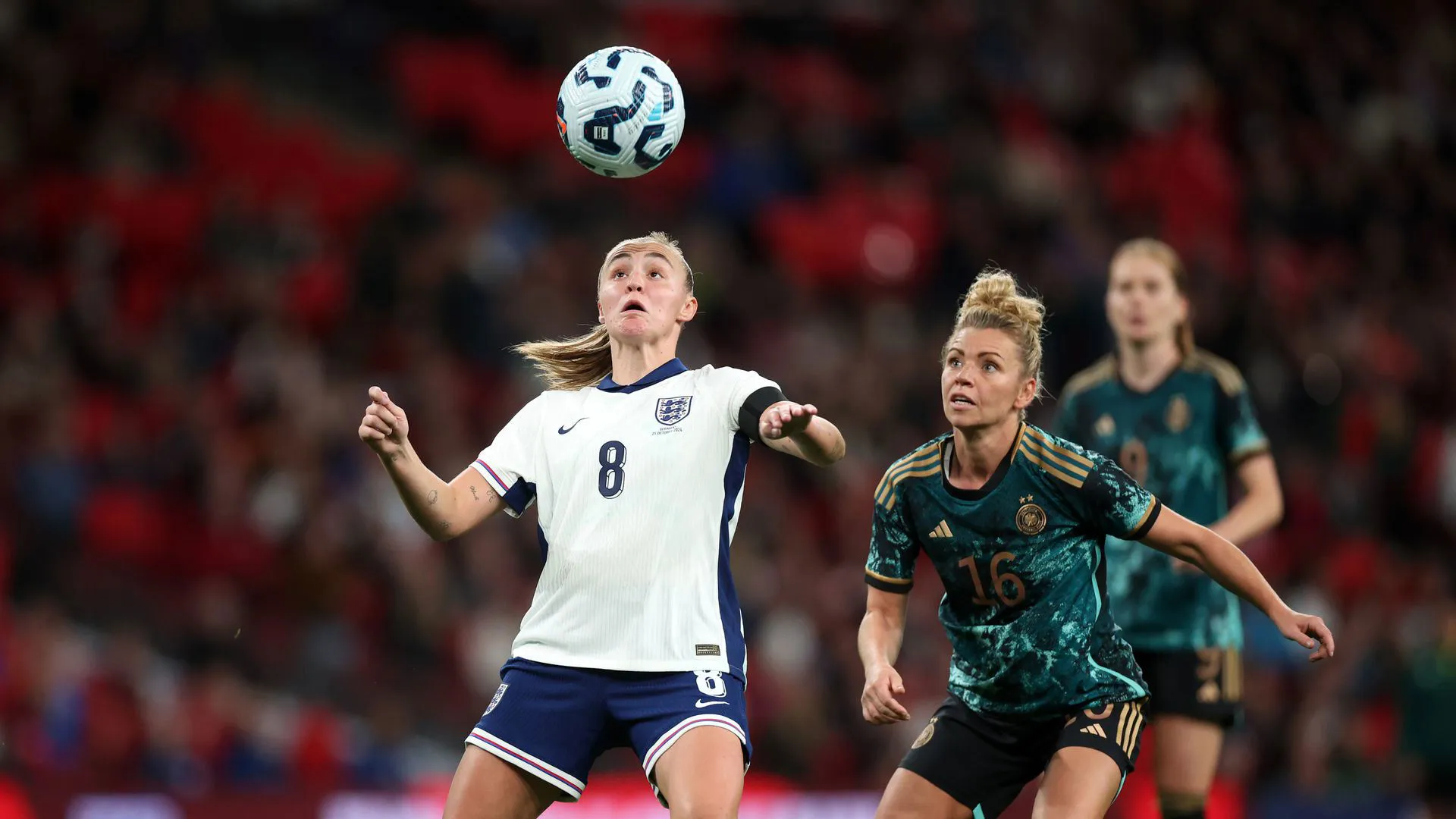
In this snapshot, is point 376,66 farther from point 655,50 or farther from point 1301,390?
point 1301,390

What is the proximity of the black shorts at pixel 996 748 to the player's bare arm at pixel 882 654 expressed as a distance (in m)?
0.22

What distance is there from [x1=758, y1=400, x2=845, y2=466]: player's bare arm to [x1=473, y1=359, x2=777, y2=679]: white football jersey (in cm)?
27

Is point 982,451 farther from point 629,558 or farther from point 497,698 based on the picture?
point 497,698

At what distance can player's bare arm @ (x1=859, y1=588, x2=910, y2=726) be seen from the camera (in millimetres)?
4566

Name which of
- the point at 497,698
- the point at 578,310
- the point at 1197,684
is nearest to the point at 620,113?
the point at 497,698

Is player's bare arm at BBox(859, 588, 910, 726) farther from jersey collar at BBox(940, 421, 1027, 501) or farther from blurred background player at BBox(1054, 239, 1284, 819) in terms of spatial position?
blurred background player at BBox(1054, 239, 1284, 819)

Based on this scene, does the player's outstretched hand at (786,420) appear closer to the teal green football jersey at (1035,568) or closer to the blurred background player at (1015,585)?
the blurred background player at (1015,585)

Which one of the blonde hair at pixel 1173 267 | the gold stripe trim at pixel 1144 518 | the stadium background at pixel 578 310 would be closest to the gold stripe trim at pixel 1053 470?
the gold stripe trim at pixel 1144 518

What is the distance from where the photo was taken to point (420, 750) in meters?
9.60

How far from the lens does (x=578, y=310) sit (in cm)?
1214

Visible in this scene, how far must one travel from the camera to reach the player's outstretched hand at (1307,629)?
4.53 metres

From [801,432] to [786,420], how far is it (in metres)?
0.11

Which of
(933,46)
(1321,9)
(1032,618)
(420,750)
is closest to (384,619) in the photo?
(420,750)

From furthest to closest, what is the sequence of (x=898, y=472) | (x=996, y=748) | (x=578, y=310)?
(x=578, y=310) < (x=898, y=472) < (x=996, y=748)
